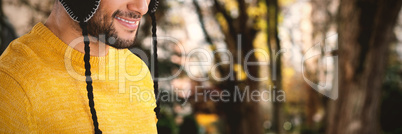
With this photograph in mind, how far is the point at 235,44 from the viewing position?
19.3ft

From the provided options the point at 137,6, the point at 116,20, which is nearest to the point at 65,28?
the point at 116,20

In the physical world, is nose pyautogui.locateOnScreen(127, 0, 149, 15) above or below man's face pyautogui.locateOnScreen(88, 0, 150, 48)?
above

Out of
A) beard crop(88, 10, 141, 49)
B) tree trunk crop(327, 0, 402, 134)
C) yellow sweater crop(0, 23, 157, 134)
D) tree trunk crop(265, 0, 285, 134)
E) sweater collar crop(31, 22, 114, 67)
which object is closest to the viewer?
yellow sweater crop(0, 23, 157, 134)

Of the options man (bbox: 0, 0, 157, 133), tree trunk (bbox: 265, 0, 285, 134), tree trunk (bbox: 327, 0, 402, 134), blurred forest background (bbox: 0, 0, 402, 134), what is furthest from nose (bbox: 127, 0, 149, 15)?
tree trunk (bbox: 265, 0, 285, 134)

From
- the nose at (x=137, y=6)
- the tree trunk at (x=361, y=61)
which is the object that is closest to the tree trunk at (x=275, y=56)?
the tree trunk at (x=361, y=61)

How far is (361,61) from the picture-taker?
15.4 ft

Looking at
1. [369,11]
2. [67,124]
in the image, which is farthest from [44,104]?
[369,11]

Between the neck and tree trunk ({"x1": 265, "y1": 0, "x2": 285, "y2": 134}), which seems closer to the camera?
the neck

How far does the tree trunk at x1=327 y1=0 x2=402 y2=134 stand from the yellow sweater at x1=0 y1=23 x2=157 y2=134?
12.1ft

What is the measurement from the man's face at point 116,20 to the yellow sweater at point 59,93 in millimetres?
151

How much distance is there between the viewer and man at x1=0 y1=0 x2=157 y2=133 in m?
1.31

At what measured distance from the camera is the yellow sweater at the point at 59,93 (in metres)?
1.29

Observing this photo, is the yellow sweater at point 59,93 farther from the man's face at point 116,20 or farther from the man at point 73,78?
the man's face at point 116,20

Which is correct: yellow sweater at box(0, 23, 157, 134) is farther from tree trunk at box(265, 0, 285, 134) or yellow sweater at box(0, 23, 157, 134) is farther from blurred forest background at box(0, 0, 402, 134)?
tree trunk at box(265, 0, 285, 134)
